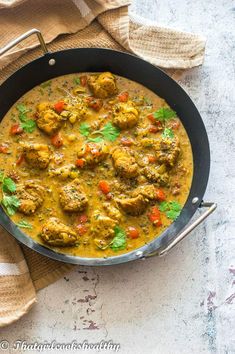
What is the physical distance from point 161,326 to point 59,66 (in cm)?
270

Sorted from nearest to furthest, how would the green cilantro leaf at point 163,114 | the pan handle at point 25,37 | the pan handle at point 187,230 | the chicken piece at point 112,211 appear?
the pan handle at point 187,230
the pan handle at point 25,37
the chicken piece at point 112,211
the green cilantro leaf at point 163,114

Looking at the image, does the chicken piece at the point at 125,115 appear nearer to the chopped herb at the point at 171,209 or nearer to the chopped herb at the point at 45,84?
the chopped herb at the point at 45,84

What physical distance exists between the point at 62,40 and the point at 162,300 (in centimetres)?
278

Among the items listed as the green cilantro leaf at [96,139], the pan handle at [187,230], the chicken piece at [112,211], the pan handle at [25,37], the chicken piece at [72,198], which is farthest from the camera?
the green cilantro leaf at [96,139]

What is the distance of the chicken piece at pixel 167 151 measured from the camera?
21.5 ft

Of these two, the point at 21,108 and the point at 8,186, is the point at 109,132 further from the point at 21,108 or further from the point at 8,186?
the point at 8,186

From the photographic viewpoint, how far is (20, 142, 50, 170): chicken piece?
640 centimetres

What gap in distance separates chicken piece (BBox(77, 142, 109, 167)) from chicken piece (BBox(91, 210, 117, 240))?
525 mm

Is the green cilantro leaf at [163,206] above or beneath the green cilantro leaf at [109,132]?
beneath

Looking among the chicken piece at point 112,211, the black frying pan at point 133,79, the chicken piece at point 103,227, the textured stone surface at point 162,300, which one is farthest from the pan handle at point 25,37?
the textured stone surface at point 162,300

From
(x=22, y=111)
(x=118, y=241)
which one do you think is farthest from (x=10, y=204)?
(x=118, y=241)

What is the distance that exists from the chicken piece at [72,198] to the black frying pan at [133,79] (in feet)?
1.44

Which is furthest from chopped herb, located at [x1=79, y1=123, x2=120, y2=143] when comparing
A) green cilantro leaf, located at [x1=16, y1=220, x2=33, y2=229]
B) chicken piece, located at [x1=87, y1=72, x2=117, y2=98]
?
green cilantro leaf, located at [x1=16, y1=220, x2=33, y2=229]

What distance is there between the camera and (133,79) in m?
6.87
